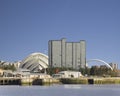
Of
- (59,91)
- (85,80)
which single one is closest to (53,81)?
(85,80)

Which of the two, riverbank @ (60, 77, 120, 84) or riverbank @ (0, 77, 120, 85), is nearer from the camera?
riverbank @ (0, 77, 120, 85)

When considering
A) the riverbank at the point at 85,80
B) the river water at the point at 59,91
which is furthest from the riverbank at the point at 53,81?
the river water at the point at 59,91

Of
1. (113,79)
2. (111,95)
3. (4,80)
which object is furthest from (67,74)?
(111,95)

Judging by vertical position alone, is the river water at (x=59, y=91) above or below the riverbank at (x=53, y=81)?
below

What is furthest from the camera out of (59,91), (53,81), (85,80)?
(85,80)

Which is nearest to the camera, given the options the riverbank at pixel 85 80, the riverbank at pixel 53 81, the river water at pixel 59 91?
the river water at pixel 59 91

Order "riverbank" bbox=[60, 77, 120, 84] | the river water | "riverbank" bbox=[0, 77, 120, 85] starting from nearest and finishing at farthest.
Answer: the river water → "riverbank" bbox=[0, 77, 120, 85] → "riverbank" bbox=[60, 77, 120, 84]

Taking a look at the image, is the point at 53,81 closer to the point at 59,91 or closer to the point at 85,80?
the point at 85,80

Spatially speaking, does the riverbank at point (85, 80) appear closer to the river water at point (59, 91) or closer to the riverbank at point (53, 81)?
the riverbank at point (53, 81)

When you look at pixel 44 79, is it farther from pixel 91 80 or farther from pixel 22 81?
pixel 91 80

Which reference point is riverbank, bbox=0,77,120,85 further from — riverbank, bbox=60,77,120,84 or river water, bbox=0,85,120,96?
river water, bbox=0,85,120,96

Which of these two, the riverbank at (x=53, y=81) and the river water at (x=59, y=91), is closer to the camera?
the river water at (x=59, y=91)

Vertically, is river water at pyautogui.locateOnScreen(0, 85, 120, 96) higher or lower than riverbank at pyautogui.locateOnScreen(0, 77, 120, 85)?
lower

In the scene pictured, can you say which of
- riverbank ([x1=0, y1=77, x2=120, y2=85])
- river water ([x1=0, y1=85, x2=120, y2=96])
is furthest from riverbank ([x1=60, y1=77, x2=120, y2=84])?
river water ([x1=0, y1=85, x2=120, y2=96])
